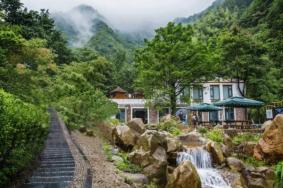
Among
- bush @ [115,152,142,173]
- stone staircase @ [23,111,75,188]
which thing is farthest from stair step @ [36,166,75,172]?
bush @ [115,152,142,173]

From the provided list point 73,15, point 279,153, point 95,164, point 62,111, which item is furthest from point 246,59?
point 73,15

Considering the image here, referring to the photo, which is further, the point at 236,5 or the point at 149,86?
the point at 236,5

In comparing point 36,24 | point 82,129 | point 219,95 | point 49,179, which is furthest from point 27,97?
point 219,95

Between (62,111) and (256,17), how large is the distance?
147ft

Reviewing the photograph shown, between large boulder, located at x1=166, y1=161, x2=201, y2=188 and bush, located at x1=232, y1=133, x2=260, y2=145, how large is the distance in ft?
26.8

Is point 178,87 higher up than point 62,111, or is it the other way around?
point 178,87

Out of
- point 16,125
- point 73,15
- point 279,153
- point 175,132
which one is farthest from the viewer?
point 73,15

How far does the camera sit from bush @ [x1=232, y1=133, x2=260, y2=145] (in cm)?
1973

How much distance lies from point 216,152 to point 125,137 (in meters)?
4.84

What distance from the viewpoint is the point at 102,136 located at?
20297 mm

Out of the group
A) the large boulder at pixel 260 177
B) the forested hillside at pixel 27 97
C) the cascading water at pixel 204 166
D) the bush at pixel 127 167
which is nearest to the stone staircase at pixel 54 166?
the forested hillside at pixel 27 97

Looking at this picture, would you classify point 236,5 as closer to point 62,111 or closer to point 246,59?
point 246,59

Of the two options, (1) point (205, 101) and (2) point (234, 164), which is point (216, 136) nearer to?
(2) point (234, 164)

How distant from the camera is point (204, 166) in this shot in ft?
56.5
